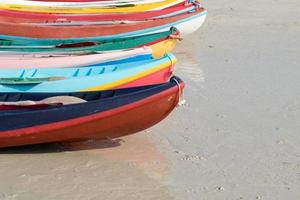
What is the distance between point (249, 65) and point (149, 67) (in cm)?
350

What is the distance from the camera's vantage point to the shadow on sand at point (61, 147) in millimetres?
5613

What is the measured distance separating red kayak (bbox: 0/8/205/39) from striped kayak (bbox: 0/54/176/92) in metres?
2.44

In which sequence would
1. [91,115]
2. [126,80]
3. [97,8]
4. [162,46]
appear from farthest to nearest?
[97,8], [162,46], [126,80], [91,115]

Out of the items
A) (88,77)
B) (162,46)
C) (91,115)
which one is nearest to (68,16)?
(162,46)

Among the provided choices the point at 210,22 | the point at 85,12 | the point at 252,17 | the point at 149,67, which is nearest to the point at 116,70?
the point at 149,67

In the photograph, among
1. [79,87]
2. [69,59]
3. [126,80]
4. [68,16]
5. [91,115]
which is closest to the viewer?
[91,115]

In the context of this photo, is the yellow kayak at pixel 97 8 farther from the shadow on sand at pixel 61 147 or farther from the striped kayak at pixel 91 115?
the striped kayak at pixel 91 115

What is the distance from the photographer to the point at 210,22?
1262 cm

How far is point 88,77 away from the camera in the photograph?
18.5 feet

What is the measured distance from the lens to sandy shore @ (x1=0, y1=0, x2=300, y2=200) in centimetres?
488

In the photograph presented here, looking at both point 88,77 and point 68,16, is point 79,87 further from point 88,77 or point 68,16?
point 68,16

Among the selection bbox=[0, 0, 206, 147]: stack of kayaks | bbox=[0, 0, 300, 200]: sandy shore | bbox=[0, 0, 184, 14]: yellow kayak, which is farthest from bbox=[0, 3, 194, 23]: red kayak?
bbox=[0, 0, 300, 200]: sandy shore

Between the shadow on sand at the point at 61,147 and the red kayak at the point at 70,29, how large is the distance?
306 centimetres

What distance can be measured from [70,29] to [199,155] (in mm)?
3891
